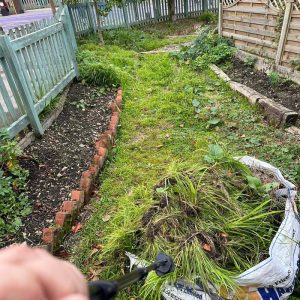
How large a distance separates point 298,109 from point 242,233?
2924 millimetres

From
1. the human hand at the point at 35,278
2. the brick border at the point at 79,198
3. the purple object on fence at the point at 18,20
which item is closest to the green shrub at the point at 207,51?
the brick border at the point at 79,198

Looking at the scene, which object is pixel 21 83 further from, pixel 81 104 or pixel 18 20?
pixel 18 20

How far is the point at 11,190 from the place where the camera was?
2.51 m

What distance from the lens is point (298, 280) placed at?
6.37ft

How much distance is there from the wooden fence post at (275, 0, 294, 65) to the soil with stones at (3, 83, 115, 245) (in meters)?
3.36

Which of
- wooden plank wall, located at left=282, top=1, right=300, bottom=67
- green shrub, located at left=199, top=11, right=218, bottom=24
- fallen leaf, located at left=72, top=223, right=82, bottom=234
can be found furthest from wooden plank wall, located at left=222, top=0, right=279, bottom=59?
green shrub, located at left=199, top=11, right=218, bottom=24

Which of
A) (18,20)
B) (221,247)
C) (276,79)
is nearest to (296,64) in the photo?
(276,79)

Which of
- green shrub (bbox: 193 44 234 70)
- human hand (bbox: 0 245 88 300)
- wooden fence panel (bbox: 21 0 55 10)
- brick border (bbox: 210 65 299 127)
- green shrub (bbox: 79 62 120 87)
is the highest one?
wooden fence panel (bbox: 21 0 55 10)

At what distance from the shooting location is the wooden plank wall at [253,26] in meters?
5.74

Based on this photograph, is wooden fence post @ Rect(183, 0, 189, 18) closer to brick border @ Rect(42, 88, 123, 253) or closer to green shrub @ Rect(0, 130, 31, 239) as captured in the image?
brick border @ Rect(42, 88, 123, 253)

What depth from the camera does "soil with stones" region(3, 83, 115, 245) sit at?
2531 mm

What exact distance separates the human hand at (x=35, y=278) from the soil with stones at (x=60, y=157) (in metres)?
2.11

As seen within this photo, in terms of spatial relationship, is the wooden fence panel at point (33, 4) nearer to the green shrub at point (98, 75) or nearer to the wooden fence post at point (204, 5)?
the wooden fence post at point (204, 5)

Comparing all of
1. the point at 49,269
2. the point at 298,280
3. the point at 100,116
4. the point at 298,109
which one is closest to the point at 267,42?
the point at 298,109
